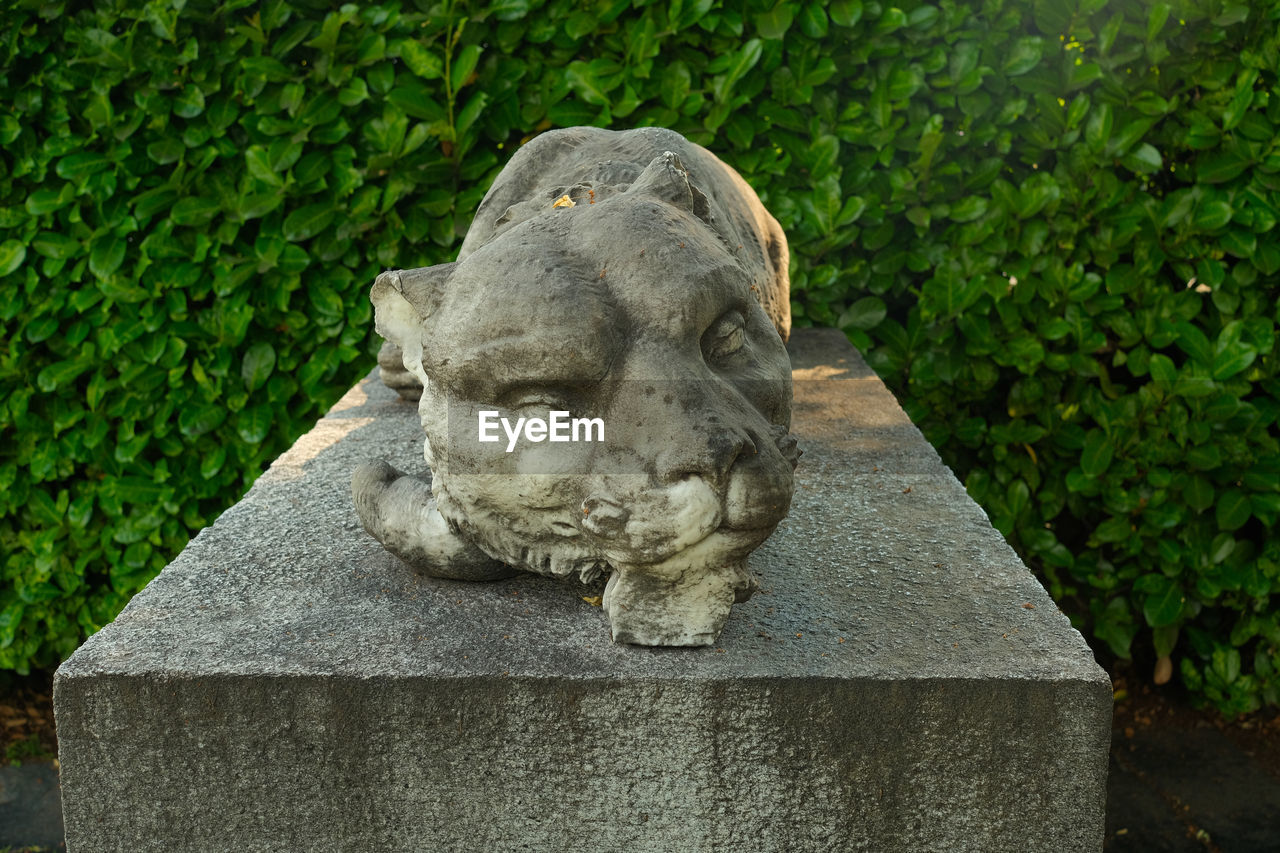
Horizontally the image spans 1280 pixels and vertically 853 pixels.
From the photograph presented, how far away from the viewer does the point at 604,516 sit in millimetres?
1629

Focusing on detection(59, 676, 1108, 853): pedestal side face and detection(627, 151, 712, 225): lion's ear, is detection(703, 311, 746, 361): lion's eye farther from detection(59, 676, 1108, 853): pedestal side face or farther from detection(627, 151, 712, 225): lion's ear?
detection(59, 676, 1108, 853): pedestal side face

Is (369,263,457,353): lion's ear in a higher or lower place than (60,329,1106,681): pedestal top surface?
higher

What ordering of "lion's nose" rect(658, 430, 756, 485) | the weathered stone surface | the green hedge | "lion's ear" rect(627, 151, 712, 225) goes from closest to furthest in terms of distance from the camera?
"lion's nose" rect(658, 430, 756, 485)
the weathered stone surface
"lion's ear" rect(627, 151, 712, 225)
the green hedge

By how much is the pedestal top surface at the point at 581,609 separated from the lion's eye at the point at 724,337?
19.2 inches

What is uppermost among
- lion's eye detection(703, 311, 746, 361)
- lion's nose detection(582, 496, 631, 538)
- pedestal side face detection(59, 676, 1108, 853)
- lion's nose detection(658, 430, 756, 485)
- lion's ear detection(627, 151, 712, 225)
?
lion's ear detection(627, 151, 712, 225)

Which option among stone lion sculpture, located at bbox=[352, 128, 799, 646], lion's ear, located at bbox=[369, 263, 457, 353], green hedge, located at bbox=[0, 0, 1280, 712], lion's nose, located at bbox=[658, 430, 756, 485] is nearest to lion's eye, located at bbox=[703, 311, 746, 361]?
stone lion sculpture, located at bbox=[352, 128, 799, 646]

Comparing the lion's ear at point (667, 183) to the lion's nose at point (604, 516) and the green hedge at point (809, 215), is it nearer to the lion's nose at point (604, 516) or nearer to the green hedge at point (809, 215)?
the lion's nose at point (604, 516)

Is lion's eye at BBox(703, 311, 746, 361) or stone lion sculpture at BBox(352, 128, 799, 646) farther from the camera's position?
lion's eye at BBox(703, 311, 746, 361)

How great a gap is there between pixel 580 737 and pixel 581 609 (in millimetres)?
277

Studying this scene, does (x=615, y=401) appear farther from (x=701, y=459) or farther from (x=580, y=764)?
(x=580, y=764)

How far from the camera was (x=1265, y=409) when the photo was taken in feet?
11.0

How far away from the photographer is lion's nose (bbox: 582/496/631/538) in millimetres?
1624

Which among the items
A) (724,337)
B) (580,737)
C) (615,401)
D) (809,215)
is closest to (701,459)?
(615,401)

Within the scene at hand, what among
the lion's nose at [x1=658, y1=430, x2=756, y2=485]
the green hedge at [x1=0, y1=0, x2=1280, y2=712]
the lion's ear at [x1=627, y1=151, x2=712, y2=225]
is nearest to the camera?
the lion's nose at [x1=658, y1=430, x2=756, y2=485]
